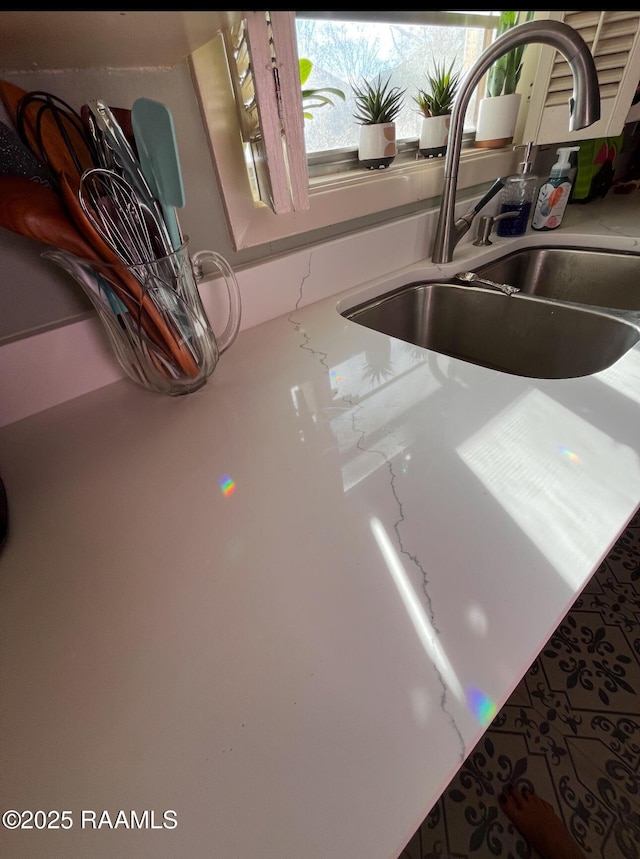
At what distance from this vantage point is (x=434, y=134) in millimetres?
971

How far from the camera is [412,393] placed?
555 millimetres

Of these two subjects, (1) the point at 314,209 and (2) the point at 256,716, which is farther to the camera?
(1) the point at 314,209

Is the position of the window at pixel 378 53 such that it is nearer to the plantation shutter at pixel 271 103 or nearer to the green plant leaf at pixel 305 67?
the green plant leaf at pixel 305 67

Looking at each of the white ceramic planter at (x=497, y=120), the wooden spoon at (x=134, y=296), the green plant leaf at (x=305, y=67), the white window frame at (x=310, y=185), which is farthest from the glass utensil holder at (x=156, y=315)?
the white ceramic planter at (x=497, y=120)

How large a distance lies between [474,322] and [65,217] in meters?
0.78

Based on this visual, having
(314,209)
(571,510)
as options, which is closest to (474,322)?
(314,209)

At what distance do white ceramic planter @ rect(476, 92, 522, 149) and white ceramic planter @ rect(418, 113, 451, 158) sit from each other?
0.17 meters

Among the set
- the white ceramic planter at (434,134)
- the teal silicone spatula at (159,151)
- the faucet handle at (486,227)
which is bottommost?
the faucet handle at (486,227)

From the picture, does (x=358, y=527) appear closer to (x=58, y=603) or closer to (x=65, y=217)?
(x=58, y=603)

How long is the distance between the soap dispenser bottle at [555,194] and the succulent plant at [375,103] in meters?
0.45

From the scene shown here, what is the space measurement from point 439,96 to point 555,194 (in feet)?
1.29

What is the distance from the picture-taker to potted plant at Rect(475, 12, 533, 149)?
104 centimetres

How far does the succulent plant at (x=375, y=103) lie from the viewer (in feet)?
2.93

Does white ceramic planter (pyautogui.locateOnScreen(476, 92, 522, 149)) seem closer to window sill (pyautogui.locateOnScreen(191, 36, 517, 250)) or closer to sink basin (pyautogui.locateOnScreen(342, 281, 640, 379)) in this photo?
window sill (pyautogui.locateOnScreen(191, 36, 517, 250))
